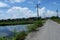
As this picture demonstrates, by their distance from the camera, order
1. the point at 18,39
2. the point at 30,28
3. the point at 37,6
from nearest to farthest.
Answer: the point at 18,39 → the point at 30,28 → the point at 37,6

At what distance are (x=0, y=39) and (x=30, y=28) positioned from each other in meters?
11.8

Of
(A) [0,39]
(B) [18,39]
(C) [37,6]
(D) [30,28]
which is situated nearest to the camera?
(A) [0,39]

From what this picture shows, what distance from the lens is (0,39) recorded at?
41.3 feet

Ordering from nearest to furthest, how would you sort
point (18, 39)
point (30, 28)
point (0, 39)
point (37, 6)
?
point (0, 39)
point (18, 39)
point (30, 28)
point (37, 6)

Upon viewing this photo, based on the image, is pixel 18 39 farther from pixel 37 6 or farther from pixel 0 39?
pixel 37 6

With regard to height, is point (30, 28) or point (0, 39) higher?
point (0, 39)

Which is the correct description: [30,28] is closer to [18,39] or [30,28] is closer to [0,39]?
[18,39]

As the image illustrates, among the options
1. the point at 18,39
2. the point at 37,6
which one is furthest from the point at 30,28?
the point at 37,6

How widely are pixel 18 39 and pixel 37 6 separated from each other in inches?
2360

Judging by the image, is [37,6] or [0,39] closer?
[0,39]

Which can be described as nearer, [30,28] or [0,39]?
[0,39]

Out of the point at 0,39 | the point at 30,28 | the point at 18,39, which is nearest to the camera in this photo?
the point at 0,39

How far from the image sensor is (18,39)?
1407cm

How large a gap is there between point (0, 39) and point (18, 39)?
1885 mm
